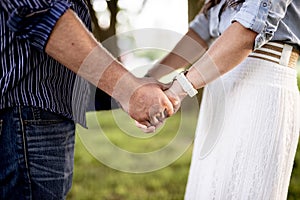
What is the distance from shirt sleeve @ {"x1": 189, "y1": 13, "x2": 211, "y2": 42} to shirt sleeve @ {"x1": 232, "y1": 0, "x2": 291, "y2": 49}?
0.49 metres

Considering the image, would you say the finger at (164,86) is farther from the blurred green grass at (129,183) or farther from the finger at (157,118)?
the blurred green grass at (129,183)

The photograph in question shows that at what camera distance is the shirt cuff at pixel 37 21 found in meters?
1.56

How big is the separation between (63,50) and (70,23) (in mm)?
80

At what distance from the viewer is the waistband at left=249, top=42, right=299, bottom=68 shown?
6.33 feet

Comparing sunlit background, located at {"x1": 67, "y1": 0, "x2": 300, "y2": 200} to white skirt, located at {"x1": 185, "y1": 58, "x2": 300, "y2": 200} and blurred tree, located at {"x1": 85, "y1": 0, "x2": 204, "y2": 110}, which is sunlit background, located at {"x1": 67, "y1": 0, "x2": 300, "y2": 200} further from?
white skirt, located at {"x1": 185, "y1": 58, "x2": 300, "y2": 200}

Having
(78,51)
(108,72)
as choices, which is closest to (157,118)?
(108,72)

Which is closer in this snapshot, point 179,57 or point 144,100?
point 144,100

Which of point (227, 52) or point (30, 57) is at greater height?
point (227, 52)

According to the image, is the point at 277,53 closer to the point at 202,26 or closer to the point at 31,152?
the point at 202,26

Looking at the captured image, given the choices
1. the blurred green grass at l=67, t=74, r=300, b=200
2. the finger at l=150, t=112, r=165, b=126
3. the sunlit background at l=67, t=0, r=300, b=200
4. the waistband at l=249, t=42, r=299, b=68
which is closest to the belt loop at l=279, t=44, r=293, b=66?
the waistband at l=249, t=42, r=299, b=68

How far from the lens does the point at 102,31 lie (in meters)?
6.62

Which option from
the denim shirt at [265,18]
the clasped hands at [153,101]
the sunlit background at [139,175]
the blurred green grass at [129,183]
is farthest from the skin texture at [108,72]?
the blurred green grass at [129,183]

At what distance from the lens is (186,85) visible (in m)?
1.94

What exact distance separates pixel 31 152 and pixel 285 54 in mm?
900
